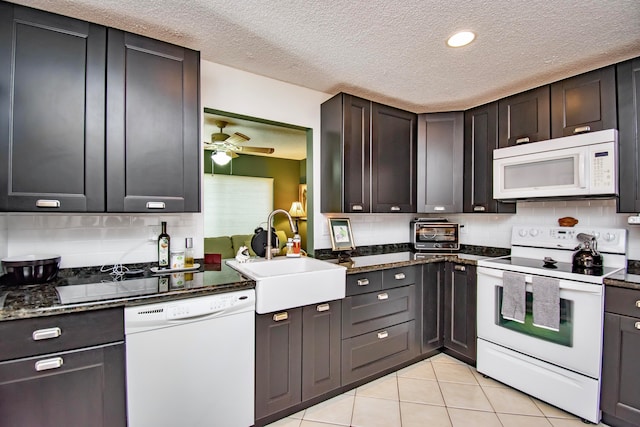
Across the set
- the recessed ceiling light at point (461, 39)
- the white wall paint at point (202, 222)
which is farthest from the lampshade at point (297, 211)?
A: the recessed ceiling light at point (461, 39)

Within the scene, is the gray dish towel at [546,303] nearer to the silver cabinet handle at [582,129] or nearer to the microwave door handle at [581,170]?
the microwave door handle at [581,170]

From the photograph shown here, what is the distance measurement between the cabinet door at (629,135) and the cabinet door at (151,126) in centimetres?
272

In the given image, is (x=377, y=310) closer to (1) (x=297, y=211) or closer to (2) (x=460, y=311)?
(2) (x=460, y=311)

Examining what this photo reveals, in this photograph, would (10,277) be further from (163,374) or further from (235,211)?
(235,211)

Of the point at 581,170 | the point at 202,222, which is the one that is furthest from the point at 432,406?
the point at 202,222

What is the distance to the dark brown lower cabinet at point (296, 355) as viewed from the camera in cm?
170

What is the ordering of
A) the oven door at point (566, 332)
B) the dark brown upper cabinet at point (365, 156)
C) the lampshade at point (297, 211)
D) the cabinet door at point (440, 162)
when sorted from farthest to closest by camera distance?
the lampshade at point (297, 211) → the cabinet door at point (440, 162) → the dark brown upper cabinet at point (365, 156) → the oven door at point (566, 332)

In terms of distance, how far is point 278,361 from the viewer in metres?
1.75

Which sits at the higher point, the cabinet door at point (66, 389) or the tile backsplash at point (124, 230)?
the tile backsplash at point (124, 230)

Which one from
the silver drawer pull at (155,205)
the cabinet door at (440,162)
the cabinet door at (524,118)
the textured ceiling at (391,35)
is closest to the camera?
the textured ceiling at (391,35)

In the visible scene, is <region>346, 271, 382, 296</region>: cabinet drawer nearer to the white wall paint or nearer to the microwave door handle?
the white wall paint

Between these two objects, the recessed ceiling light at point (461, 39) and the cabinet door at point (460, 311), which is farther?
the cabinet door at point (460, 311)

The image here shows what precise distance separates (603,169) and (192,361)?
9.03ft

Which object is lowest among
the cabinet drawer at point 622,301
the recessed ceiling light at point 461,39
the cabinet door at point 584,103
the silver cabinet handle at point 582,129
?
the cabinet drawer at point 622,301
